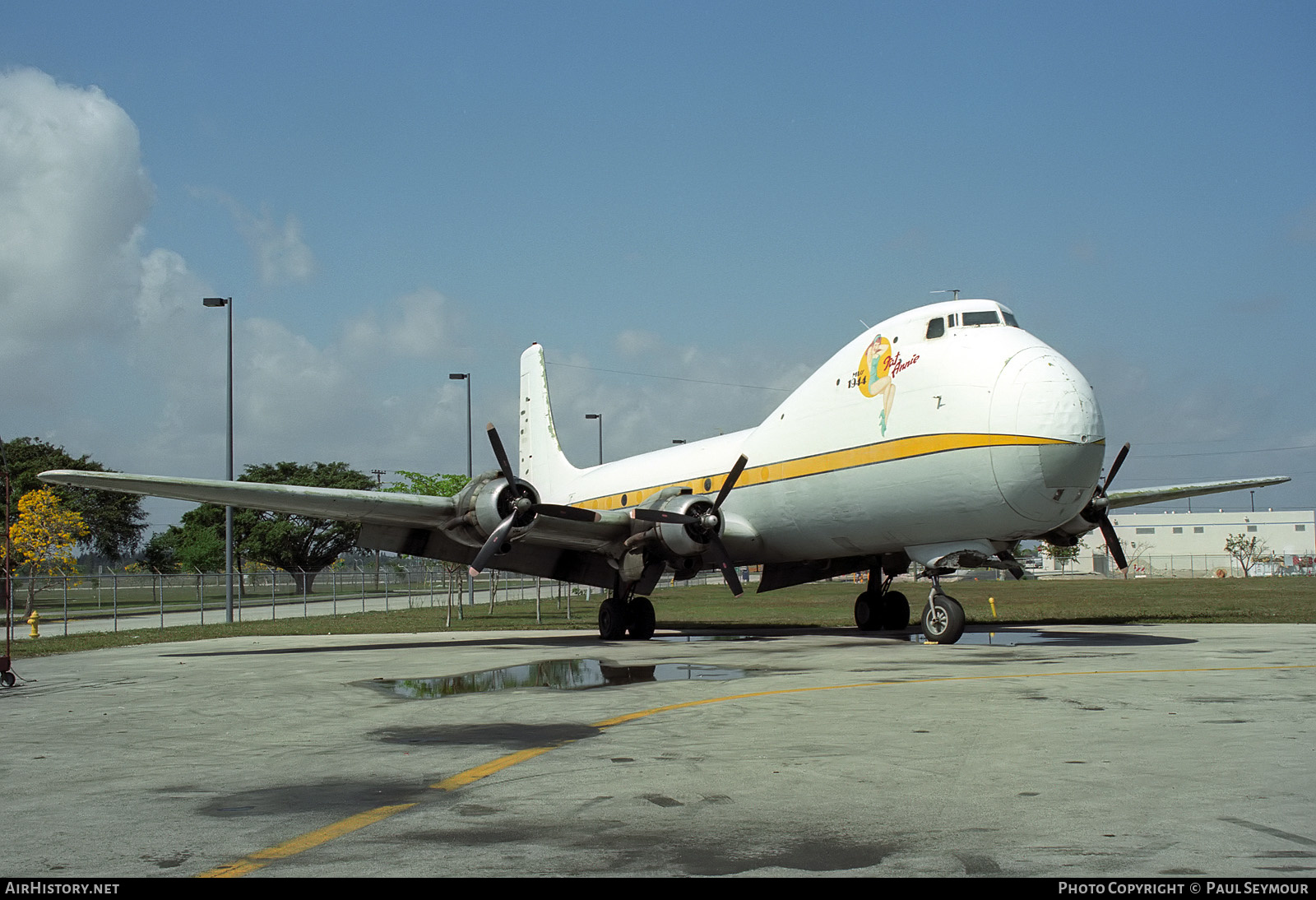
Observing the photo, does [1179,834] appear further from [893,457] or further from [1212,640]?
[1212,640]

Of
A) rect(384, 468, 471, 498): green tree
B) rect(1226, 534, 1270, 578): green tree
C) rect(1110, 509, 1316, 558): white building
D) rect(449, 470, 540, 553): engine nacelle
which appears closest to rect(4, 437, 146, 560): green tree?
rect(384, 468, 471, 498): green tree

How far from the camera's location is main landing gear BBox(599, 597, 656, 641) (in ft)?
80.8

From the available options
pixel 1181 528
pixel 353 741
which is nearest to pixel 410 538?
pixel 353 741

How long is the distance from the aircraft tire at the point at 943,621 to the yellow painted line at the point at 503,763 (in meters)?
5.18

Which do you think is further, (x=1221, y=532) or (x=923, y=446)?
(x=1221, y=532)

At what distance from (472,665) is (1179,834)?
13523 mm

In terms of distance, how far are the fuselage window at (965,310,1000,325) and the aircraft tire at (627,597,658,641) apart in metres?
9.50

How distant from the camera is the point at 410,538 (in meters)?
24.6

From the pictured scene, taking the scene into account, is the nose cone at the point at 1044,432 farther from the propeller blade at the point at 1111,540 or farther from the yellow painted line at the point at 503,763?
the propeller blade at the point at 1111,540

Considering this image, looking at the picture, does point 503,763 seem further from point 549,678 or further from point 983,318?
point 983,318

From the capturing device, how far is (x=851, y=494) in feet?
70.7

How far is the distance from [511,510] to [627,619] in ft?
14.2

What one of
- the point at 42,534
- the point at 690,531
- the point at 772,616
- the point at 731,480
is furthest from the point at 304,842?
the point at 42,534

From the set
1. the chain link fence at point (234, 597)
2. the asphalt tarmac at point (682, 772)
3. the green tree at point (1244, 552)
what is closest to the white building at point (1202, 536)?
the green tree at point (1244, 552)
